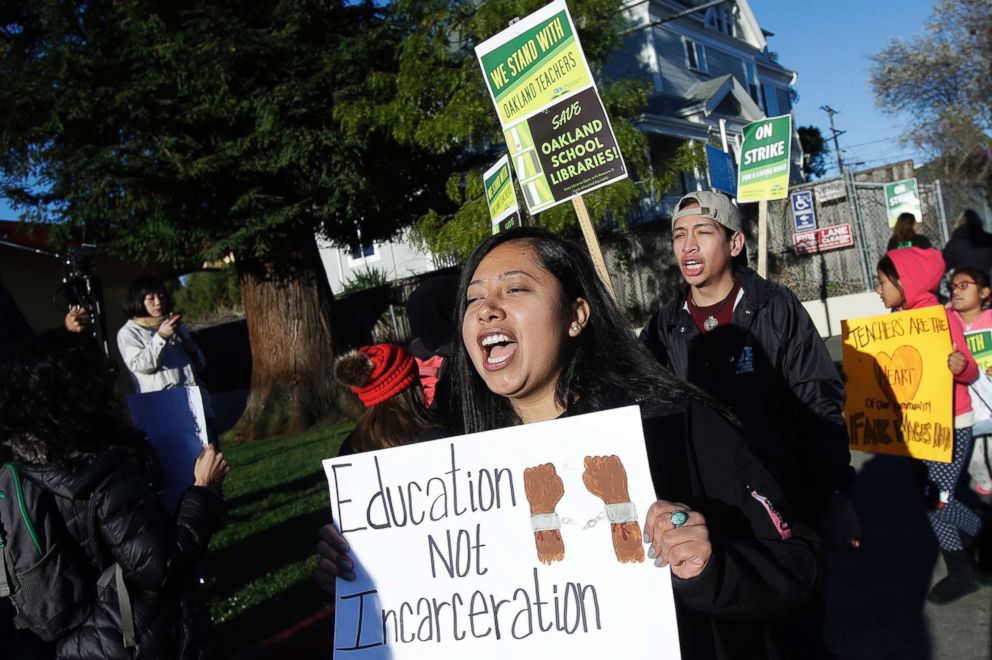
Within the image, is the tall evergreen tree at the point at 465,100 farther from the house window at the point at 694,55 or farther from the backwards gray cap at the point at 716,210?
the house window at the point at 694,55

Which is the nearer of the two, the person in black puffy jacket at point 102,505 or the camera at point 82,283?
the person in black puffy jacket at point 102,505

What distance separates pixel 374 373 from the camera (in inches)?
113

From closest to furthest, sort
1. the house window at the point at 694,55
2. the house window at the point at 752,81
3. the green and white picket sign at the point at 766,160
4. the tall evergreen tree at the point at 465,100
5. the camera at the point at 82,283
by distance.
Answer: the camera at the point at 82,283, the green and white picket sign at the point at 766,160, the tall evergreen tree at the point at 465,100, the house window at the point at 694,55, the house window at the point at 752,81

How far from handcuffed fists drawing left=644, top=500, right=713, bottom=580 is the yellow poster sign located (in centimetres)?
318

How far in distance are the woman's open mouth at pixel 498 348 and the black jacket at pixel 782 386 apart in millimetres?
1394

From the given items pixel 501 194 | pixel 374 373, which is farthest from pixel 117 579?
pixel 501 194

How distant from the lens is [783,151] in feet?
24.0

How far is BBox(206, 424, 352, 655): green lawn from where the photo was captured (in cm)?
474

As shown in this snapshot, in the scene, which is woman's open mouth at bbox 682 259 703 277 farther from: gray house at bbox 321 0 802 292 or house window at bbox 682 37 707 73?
house window at bbox 682 37 707 73

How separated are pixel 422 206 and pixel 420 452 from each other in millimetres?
14625

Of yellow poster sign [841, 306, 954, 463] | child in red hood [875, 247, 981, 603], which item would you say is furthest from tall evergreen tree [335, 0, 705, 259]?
yellow poster sign [841, 306, 954, 463]

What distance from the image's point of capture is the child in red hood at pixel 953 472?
4344 mm

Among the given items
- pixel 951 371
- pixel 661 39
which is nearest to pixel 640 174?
pixel 951 371

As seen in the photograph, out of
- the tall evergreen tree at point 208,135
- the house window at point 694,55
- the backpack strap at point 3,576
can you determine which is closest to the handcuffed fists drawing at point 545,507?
the backpack strap at point 3,576
